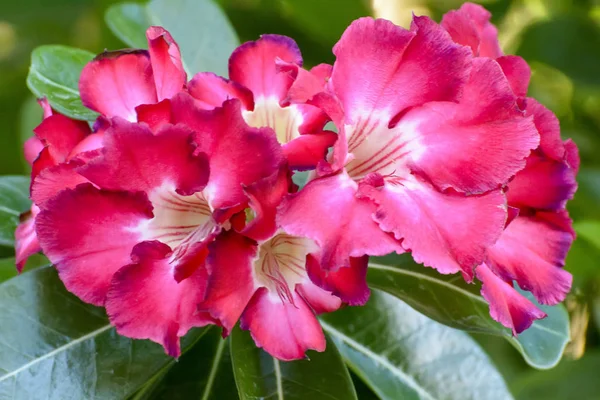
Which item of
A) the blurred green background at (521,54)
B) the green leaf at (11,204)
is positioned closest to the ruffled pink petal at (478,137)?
the green leaf at (11,204)

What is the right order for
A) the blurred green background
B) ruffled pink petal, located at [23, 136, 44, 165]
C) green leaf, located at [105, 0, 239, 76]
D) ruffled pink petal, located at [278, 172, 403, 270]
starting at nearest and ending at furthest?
ruffled pink petal, located at [278, 172, 403, 270] < ruffled pink petal, located at [23, 136, 44, 165] < green leaf, located at [105, 0, 239, 76] < the blurred green background

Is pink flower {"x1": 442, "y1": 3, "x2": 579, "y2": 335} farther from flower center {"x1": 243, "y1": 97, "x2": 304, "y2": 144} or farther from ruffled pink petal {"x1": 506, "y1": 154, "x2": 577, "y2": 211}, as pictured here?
flower center {"x1": 243, "y1": 97, "x2": 304, "y2": 144}

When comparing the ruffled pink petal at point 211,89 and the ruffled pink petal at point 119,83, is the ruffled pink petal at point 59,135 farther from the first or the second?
the ruffled pink petal at point 211,89

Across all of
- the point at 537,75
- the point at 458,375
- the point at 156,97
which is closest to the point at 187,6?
the point at 156,97

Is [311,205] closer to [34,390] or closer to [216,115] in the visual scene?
[216,115]

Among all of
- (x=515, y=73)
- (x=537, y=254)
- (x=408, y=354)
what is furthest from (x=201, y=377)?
(x=515, y=73)

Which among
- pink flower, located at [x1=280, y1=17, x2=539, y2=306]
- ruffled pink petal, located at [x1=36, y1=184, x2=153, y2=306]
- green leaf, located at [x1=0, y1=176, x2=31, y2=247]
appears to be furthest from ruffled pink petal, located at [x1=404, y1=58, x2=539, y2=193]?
green leaf, located at [x1=0, y1=176, x2=31, y2=247]
